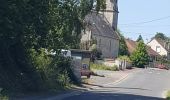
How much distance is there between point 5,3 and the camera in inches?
1068

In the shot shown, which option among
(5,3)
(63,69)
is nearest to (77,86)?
(63,69)

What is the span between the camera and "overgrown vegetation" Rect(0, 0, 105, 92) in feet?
93.0

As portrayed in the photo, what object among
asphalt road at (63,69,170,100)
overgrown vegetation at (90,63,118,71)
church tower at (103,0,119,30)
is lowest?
asphalt road at (63,69,170,100)

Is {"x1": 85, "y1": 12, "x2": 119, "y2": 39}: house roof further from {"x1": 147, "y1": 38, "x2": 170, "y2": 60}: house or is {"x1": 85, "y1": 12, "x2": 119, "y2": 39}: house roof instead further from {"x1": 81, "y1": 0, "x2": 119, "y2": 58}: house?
{"x1": 147, "y1": 38, "x2": 170, "y2": 60}: house

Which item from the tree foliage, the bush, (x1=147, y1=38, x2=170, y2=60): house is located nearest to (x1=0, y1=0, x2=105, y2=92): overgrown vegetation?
the bush

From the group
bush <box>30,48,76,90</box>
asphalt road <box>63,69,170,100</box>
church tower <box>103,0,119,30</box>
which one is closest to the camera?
asphalt road <box>63,69,170,100</box>

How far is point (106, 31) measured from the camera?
107625mm

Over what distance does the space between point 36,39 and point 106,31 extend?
74008 mm

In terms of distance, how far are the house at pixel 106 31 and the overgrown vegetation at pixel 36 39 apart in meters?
55.1

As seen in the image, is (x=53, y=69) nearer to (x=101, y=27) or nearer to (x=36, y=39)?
(x=36, y=39)

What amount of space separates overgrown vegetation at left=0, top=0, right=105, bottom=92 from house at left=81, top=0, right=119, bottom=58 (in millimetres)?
55115

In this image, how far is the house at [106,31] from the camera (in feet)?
333

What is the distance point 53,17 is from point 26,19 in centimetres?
614

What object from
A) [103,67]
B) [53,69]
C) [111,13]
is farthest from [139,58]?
[53,69]
